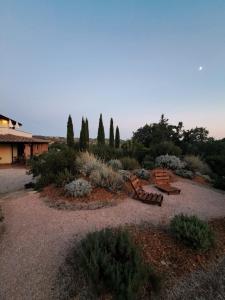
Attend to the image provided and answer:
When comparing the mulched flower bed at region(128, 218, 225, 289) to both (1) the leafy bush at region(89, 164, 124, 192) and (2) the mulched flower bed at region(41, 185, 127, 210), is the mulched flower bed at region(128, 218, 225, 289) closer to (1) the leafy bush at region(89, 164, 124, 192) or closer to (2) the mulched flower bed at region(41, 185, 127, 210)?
(2) the mulched flower bed at region(41, 185, 127, 210)

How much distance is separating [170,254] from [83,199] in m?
3.15

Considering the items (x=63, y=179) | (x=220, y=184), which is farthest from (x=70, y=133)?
(x=220, y=184)

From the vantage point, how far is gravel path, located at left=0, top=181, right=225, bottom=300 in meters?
2.58

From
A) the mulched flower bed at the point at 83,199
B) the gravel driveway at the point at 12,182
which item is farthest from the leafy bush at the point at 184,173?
the gravel driveway at the point at 12,182

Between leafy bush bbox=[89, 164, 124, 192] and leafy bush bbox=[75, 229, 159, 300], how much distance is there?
3417 mm

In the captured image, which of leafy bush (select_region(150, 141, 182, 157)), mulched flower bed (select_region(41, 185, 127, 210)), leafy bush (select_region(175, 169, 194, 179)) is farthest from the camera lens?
leafy bush (select_region(150, 141, 182, 157))

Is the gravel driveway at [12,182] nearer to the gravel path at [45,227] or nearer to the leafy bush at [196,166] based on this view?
the gravel path at [45,227]

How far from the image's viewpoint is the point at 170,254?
311 cm

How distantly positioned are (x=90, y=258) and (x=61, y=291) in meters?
0.56

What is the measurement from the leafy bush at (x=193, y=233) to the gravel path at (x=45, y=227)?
2.66 ft

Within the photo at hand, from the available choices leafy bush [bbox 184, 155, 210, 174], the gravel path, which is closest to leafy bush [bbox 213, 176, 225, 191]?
the gravel path

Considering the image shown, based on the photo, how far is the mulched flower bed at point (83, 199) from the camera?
5.18m

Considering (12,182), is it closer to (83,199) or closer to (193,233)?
(83,199)

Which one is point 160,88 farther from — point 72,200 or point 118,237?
point 118,237
